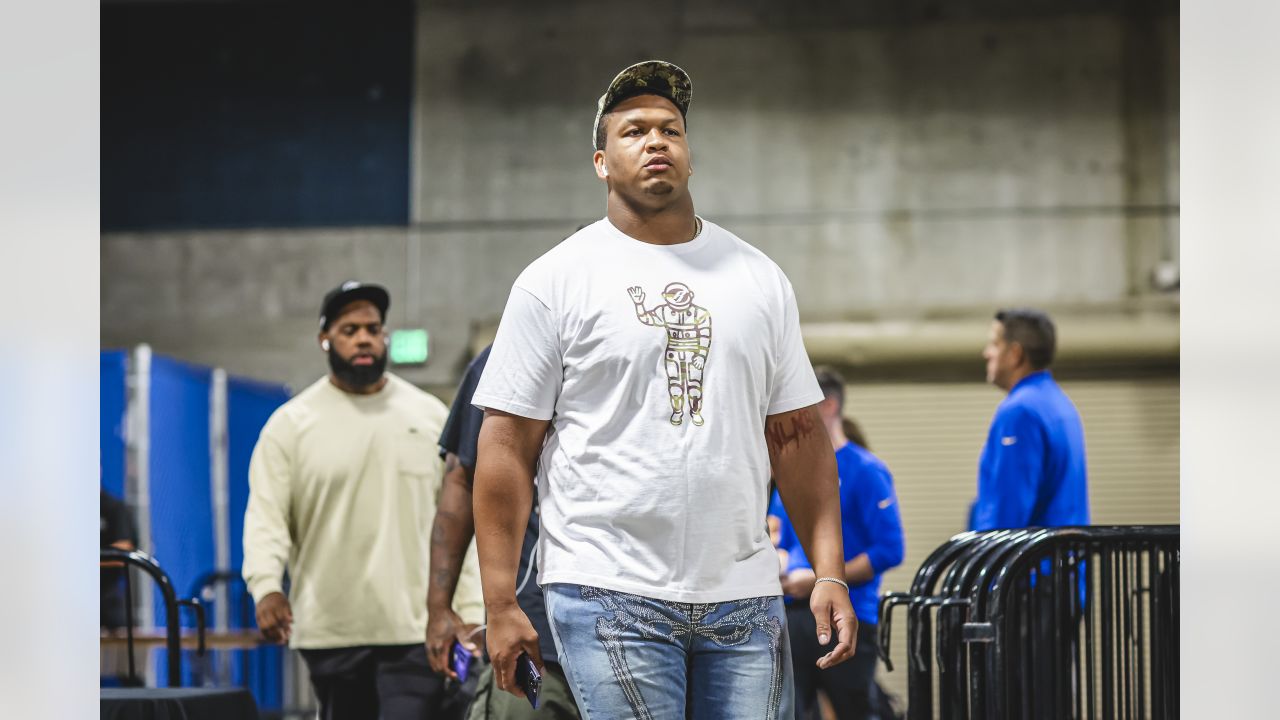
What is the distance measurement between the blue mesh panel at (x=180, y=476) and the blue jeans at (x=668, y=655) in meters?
7.12

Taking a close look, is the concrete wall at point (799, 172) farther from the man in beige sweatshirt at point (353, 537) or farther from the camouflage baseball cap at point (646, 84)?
the camouflage baseball cap at point (646, 84)

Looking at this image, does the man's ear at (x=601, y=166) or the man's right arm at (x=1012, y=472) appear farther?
the man's right arm at (x=1012, y=472)

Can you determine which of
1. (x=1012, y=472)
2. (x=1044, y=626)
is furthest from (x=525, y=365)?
(x=1012, y=472)

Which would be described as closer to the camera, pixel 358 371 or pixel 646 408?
pixel 646 408

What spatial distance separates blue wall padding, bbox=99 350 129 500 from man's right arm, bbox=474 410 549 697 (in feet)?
21.0

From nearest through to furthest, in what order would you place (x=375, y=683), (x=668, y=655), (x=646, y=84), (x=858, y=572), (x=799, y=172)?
1. (x=668, y=655)
2. (x=646, y=84)
3. (x=375, y=683)
4. (x=858, y=572)
5. (x=799, y=172)

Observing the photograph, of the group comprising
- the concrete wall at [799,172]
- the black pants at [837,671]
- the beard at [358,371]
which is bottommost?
the black pants at [837,671]

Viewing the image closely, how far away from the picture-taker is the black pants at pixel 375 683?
5098 mm

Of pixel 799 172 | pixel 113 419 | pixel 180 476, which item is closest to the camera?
pixel 113 419

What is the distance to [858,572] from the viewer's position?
587cm

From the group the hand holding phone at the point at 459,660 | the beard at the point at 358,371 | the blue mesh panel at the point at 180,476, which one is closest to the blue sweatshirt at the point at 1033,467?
the hand holding phone at the point at 459,660

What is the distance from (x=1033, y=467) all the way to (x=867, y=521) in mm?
684

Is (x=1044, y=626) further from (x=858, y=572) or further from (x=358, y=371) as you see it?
(x=358, y=371)
